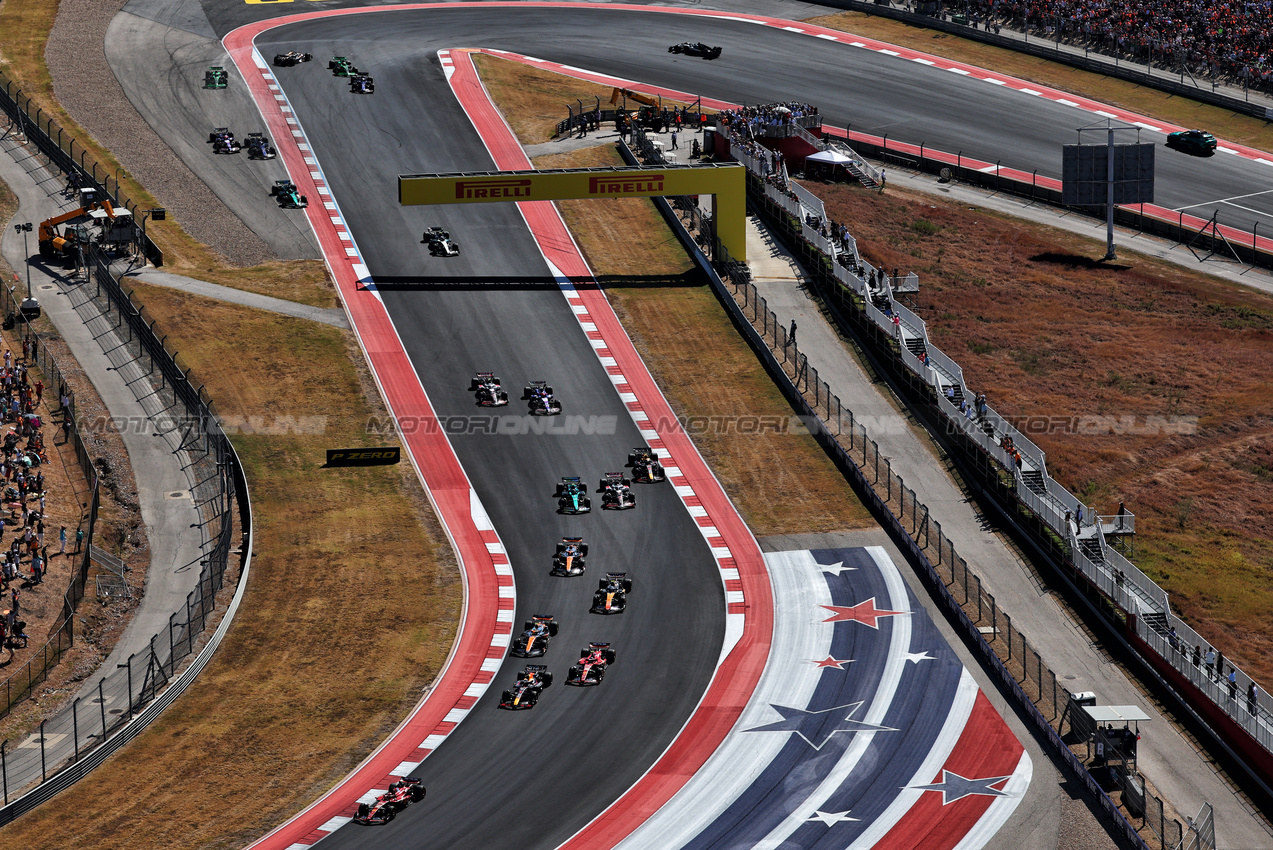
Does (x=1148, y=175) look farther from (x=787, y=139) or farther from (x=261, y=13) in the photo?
(x=261, y=13)

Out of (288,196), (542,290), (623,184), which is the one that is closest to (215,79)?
(288,196)

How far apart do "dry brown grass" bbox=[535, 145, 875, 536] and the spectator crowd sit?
35177 mm

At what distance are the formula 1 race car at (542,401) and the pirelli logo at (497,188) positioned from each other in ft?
41.0

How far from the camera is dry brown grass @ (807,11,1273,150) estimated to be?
302 ft

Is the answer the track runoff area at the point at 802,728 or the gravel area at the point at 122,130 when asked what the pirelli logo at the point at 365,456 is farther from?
the gravel area at the point at 122,130

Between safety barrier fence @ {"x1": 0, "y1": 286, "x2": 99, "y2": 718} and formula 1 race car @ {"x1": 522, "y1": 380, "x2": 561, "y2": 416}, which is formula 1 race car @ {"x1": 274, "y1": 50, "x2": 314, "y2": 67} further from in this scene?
formula 1 race car @ {"x1": 522, "y1": 380, "x2": 561, "y2": 416}

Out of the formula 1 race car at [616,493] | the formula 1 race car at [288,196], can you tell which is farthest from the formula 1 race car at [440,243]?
the formula 1 race car at [616,493]

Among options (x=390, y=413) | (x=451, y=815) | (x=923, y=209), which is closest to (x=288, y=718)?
(x=451, y=815)

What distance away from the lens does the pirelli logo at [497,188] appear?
73125 millimetres

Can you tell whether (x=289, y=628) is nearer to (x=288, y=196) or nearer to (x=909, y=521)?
(x=909, y=521)

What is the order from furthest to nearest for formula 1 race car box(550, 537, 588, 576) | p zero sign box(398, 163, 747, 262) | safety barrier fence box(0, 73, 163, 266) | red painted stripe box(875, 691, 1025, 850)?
safety barrier fence box(0, 73, 163, 266) < p zero sign box(398, 163, 747, 262) < formula 1 race car box(550, 537, 588, 576) < red painted stripe box(875, 691, 1025, 850)

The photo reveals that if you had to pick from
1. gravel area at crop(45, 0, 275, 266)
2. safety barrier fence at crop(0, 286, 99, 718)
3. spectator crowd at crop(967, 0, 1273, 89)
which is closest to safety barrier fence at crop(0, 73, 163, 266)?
gravel area at crop(45, 0, 275, 266)

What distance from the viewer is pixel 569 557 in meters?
53.8

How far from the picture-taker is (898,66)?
99.9 meters
